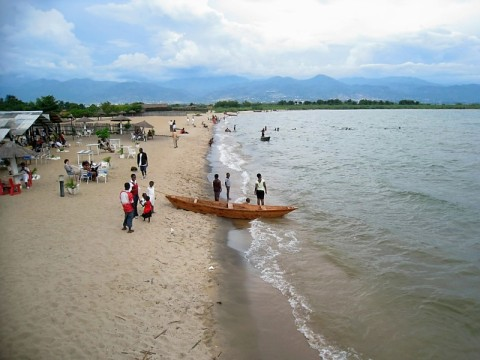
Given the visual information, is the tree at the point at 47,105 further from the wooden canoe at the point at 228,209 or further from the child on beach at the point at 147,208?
the child on beach at the point at 147,208

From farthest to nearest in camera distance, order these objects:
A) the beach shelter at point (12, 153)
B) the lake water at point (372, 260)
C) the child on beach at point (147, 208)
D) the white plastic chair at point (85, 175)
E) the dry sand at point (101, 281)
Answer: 1. the white plastic chair at point (85, 175)
2. the beach shelter at point (12, 153)
3. the child on beach at point (147, 208)
4. the lake water at point (372, 260)
5. the dry sand at point (101, 281)

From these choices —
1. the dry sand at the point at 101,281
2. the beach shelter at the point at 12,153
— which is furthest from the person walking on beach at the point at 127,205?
the beach shelter at the point at 12,153

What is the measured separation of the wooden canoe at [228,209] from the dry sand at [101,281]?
1.38 feet

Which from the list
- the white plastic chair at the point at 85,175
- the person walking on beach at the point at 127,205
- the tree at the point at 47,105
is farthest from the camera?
the tree at the point at 47,105

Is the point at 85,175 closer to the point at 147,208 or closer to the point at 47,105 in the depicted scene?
the point at 147,208

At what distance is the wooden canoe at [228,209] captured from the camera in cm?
1409

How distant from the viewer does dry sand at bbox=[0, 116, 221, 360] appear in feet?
20.0

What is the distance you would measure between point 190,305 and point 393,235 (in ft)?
28.8

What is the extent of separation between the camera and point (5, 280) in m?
7.80

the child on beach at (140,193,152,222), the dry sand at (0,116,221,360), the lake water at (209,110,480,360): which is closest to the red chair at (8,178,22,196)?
the dry sand at (0,116,221,360)

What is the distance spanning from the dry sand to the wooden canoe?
0.42m

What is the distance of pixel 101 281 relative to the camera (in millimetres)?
8023

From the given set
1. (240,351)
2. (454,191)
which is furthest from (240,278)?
(454,191)

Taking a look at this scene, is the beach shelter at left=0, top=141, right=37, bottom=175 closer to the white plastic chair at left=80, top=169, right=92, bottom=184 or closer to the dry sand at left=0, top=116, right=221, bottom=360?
the dry sand at left=0, top=116, right=221, bottom=360
